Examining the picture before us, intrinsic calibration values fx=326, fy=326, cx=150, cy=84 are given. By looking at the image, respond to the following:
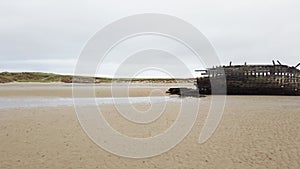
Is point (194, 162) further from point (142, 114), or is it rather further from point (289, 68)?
point (289, 68)

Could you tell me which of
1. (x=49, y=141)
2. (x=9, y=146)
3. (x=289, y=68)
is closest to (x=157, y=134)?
(x=49, y=141)

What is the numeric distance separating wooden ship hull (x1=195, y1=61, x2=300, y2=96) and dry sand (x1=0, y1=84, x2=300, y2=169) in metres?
19.0

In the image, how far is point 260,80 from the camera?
30984 mm

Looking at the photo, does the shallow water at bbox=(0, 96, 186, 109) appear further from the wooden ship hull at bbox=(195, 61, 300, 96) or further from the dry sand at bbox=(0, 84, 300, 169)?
the wooden ship hull at bbox=(195, 61, 300, 96)

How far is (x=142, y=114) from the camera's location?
1585 cm

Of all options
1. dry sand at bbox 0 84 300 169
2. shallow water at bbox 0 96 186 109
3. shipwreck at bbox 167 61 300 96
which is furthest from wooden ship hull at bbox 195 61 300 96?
dry sand at bbox 0 84 300 169

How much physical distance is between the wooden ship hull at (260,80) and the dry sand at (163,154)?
1901cm

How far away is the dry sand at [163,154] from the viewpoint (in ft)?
23.2

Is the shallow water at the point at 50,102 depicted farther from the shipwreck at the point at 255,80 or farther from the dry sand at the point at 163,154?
the shipwreck at the point at 255,80

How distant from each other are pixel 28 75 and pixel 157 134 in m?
77.5

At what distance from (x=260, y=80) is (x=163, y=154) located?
82.8 feet

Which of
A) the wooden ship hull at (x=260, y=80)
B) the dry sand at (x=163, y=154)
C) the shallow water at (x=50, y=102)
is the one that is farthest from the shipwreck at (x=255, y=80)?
the dry sand at (x=163, y=154)

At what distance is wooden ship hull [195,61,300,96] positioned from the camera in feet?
101

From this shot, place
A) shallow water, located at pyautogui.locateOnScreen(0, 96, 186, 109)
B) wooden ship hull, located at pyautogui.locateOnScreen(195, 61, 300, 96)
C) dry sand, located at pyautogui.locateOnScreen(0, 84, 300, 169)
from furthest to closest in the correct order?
wooden ship hull, located at pyautogui.locateOnScreen(195, 61, 300, 96) < shallow water, located at pyautogui.locateOnScreen(0, 96, 186, 109) < dry sand, located at pyautogui.locateOnScreen(0, 84, 300, 169)
